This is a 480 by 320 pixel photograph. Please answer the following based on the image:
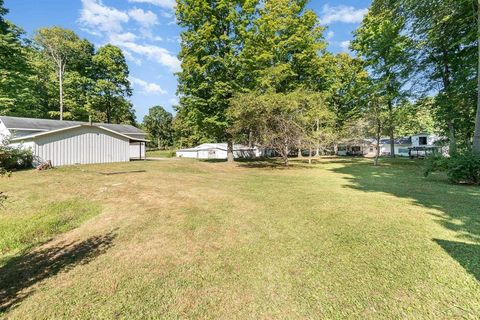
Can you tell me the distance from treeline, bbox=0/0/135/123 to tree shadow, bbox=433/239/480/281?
32.3m

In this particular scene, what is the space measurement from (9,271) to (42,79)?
35630 mm

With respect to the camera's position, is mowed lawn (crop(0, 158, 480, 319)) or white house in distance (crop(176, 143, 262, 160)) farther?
white house in distance (crop(176, 143, 262, 160))

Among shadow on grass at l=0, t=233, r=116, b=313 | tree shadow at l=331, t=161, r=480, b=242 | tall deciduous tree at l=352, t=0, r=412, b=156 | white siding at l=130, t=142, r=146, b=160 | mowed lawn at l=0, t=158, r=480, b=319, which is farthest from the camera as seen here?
white siding at l=130, t=142, r=146, b=160

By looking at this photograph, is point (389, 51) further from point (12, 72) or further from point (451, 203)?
point (12, 72)

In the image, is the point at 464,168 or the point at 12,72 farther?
the point at 12,72

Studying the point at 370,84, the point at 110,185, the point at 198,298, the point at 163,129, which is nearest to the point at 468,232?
the point at 198,298

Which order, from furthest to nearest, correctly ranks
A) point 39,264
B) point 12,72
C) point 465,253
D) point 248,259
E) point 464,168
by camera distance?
1. point 12,72
2. point 464,168
3. point 39,264
4. point 248,259
5. point 465,253

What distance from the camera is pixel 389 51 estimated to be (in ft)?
60.3

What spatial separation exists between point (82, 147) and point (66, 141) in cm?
124

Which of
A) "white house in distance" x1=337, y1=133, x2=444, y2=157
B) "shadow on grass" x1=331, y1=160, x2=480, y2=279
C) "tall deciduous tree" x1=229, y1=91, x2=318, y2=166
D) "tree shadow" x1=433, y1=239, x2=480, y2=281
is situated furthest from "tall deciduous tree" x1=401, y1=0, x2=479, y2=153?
"white house in distance" x1=337, y1=133, x2=444, y2=157

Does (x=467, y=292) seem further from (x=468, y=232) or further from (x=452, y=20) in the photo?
(x=452, y=20)

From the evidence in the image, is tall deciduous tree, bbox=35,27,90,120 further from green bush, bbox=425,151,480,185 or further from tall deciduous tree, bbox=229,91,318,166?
green bush, bbox=425,151,480,185

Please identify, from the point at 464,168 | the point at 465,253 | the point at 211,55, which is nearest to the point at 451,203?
the point at 465,253

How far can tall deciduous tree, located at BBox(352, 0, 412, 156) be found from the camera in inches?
604
